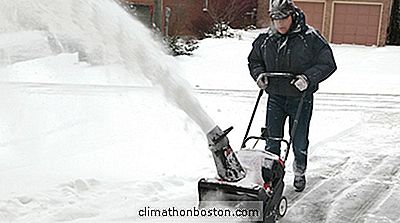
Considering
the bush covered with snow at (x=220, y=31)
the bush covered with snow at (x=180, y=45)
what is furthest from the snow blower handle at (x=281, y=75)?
the bush covered with snow at (x=220, y=31)

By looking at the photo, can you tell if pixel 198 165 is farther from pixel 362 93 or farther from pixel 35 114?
pixel 362 93

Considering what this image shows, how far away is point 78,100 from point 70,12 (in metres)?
5.15

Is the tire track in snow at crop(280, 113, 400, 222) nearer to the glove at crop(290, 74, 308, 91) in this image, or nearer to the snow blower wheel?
the snow blower wheel

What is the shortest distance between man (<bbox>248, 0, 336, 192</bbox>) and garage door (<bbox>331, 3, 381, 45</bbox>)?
18.6m

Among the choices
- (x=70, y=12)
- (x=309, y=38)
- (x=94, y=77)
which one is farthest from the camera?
(x=94, y=77)

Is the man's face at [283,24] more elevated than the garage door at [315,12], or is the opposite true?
the man's face at [283,24]

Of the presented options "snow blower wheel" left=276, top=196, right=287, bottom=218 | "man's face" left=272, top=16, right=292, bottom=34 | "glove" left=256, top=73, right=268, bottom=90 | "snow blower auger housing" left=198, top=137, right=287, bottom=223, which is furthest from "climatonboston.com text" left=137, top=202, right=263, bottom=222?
"man's face" left=272, top=16, right=292, bottom=34

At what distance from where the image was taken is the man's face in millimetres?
5105

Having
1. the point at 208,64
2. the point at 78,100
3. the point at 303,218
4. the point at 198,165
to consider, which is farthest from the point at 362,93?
the point at 303,218

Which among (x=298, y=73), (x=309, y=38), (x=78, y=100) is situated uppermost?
(x=309, y=38)

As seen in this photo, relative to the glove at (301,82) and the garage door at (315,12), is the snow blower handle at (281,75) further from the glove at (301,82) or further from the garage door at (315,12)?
the garage door at (315,12)

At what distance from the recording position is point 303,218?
4891 millimetres

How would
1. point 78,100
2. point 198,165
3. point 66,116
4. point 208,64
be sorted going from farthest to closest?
point 208,64
point 78,100
point 66,116
point 198,165

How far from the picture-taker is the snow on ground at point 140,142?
4904mm
